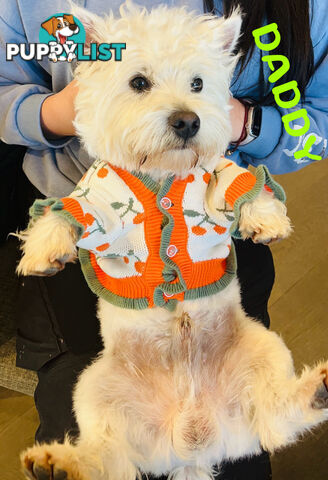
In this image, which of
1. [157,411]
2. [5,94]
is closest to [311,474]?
[157,411]

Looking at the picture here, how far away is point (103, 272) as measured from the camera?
1.02m

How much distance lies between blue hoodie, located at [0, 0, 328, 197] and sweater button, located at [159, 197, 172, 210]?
11.0 inches

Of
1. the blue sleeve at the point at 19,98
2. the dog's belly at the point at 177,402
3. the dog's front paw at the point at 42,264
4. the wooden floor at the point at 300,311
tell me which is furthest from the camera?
the wooden floor at the point at 300,311

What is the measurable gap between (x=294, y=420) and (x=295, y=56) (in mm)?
748

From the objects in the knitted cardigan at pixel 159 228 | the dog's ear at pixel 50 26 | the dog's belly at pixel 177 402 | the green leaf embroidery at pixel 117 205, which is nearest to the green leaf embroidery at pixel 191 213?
the knitted cardigan at pixel 159 228

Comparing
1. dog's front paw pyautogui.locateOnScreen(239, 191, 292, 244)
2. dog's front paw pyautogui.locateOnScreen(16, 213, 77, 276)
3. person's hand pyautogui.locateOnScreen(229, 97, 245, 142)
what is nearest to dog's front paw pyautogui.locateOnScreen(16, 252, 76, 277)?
dog's front paw pyautogui.locateOnScreen(16, 213, 77, 276)

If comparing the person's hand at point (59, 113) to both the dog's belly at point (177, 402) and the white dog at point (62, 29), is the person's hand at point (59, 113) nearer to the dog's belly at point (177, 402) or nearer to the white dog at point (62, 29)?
the white dog at point (62, 29)

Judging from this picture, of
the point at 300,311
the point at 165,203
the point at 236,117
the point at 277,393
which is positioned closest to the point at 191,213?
the point at 165,203

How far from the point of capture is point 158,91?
818 mm

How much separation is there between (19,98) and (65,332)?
0.53 meters

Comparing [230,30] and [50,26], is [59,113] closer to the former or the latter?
[50,26]

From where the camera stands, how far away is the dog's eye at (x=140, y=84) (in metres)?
0.83

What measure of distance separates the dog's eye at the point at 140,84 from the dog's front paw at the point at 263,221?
0.27m

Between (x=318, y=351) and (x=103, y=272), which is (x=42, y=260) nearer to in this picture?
(x=103, y=272)
